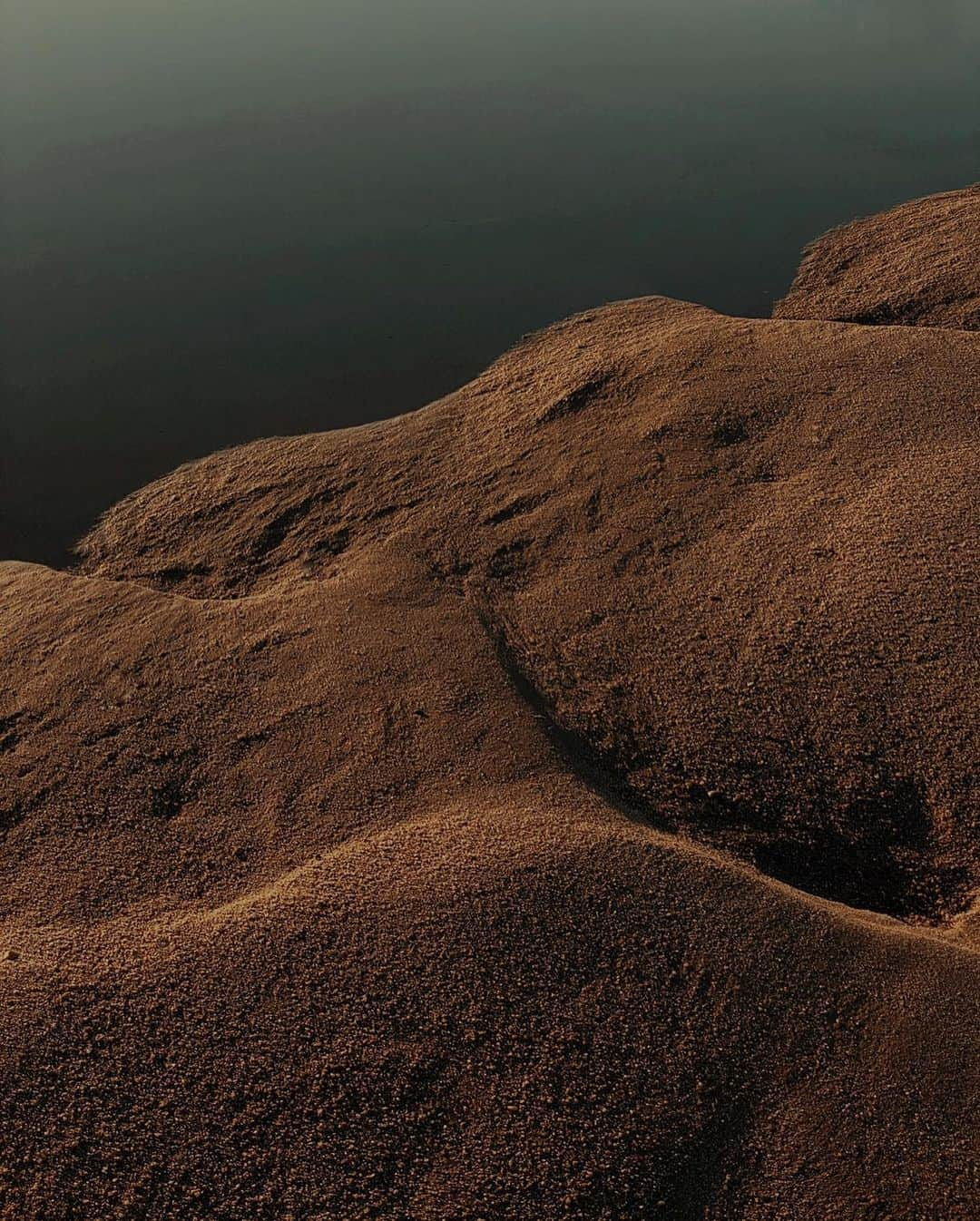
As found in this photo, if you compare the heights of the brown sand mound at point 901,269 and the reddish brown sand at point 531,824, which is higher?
the brown sand mound at point 901,269

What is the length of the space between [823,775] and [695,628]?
1.11m

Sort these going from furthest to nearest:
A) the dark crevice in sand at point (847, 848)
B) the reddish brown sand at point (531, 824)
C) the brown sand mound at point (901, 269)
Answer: the brown sand mound at point (901, 269) < the dark crevice in sand at point (847, 848) < the reddish brown sand at point (531, 824)

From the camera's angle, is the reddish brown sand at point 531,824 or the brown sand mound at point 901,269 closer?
the reddish brown sand at point 531,824

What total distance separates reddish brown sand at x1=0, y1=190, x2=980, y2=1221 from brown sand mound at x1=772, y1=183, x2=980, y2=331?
142 cm

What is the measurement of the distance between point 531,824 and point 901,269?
7.60 meters

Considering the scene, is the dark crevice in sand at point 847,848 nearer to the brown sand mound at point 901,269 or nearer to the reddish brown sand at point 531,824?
the reddish brown sand at point 531,824

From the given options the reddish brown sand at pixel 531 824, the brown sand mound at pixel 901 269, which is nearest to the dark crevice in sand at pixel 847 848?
the reddish brown sand at pixel 531 824

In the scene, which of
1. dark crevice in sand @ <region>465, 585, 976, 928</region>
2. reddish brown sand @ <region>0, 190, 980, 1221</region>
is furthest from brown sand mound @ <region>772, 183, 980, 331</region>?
dark crevice in sand @ <region>465, 585, 976, 928</region>

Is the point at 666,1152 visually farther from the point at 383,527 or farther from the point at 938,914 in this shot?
the point at 383,527

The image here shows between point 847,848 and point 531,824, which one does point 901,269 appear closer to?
point 847,848

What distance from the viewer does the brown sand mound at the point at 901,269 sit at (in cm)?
799

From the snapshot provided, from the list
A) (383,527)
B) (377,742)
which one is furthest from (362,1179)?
(383,527)

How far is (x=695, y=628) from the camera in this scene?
16.2ft

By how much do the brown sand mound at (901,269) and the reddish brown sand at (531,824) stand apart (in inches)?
55.8
